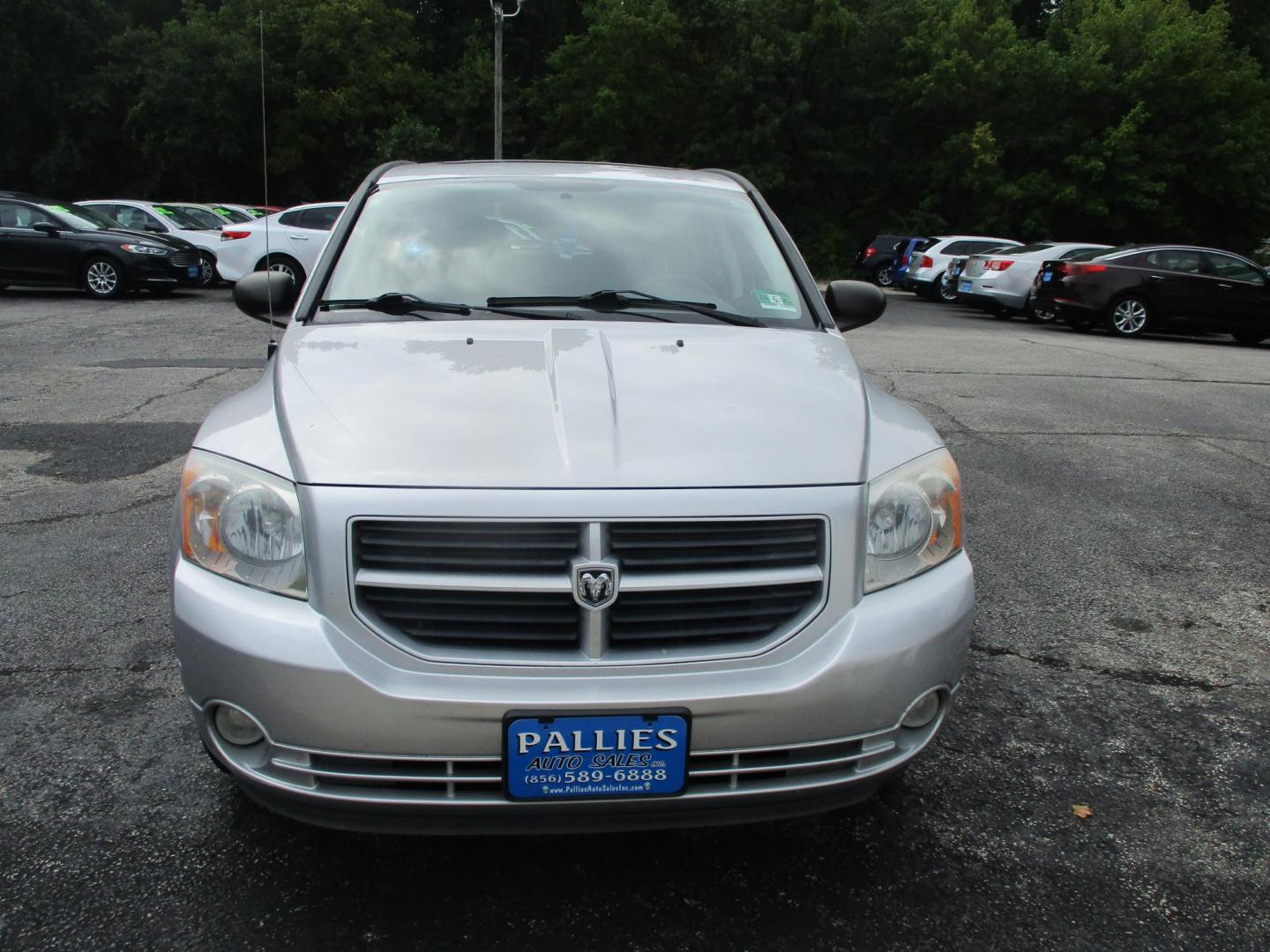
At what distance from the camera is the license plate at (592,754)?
198 centimetres

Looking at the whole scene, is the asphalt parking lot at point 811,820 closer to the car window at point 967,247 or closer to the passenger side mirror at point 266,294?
the passenger side mirror at point 266,294

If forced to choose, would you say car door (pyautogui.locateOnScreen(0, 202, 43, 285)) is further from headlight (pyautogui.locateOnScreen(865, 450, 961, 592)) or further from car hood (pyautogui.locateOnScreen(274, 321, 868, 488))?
headlight (pyautogui.locateOnScreen(865, 450, 961, 592))

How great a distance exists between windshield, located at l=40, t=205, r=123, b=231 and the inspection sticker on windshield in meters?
15.6

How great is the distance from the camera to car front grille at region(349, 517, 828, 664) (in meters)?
2.04

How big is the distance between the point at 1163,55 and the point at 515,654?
32.9 meters

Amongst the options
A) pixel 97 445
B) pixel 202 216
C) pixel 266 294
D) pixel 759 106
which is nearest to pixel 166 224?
pixel 202 216

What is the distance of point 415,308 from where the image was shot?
3100mm

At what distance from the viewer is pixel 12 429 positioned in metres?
6.87

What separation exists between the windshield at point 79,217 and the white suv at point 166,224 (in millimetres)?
1399

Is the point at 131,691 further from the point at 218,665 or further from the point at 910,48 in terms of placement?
the point at 910,48

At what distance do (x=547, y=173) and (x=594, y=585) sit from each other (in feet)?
7.24

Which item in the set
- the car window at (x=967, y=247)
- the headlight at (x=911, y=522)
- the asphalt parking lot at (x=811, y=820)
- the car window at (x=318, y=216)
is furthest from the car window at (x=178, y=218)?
the headlight at (x=911, y=522)

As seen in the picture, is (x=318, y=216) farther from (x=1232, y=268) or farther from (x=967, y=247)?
(x=1232, y=268)

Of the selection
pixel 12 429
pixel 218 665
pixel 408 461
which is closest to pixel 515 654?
pixel 408 461
